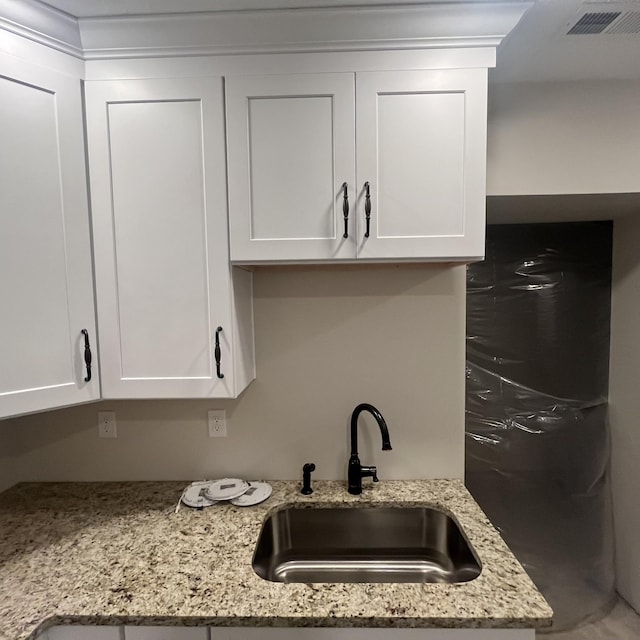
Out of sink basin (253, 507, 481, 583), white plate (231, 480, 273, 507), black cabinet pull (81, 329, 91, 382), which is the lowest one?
sink basin (253, 507, 481, 583)

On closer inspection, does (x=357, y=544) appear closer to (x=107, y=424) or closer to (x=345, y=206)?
(x=107, y=424)

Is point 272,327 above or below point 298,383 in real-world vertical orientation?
above

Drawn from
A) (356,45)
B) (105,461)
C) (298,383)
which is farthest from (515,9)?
(105,461)

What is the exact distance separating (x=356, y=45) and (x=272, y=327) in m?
1.09

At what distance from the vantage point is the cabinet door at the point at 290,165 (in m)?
1.26

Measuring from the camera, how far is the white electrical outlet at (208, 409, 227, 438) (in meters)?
1.69

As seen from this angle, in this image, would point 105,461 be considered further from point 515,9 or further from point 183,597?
point 515,9

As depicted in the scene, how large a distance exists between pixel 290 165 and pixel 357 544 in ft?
4.89

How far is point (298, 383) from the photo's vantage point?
169cm

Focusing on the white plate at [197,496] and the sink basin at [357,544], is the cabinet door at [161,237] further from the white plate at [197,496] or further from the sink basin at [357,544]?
the sink basin at [357,544]

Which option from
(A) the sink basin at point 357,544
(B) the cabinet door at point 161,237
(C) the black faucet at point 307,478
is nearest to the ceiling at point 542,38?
(B) the cabinet door at point 161,237

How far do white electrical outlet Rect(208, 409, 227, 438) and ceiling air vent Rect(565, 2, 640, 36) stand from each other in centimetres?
197

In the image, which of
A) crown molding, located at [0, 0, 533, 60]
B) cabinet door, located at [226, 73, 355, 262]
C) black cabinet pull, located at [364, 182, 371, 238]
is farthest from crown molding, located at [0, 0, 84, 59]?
black cabinet pull, located at [364, 182, 371, 238]

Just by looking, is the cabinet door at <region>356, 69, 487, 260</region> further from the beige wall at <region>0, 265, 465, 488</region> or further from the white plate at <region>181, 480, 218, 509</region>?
the white plate at <region>181, 480, 218, 509</region>
